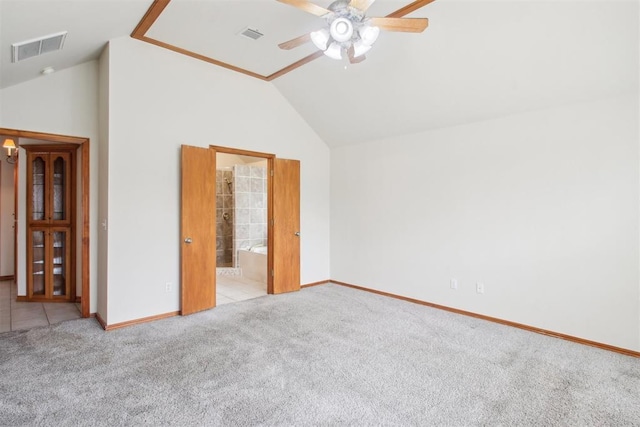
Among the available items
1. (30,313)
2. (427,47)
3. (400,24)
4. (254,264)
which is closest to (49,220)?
(30,313)

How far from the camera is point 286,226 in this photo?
499cm

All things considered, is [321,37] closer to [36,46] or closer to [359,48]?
[359,48]

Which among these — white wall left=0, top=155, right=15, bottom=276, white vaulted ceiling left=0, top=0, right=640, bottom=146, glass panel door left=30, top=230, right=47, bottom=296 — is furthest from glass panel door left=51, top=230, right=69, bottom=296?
white vaulted ceiling left=0, top=0, right=640, bottom=146

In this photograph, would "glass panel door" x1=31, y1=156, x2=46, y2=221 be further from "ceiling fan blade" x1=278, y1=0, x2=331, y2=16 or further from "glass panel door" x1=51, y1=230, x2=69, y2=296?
"ceiling fan blade" x1=278, y1=0, x2=331, y2=16

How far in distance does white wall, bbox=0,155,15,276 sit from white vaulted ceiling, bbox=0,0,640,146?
3.32 meters

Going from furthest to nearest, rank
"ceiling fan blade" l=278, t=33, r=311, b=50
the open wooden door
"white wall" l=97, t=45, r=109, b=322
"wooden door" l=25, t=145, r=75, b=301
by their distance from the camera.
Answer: "wooden door" l=25, t=145, r=75, b=301, the open wooden door, "white wall" l=97, t=45, r=109, b=322, "ceiling fan blade" l=278, t=33, r=311, b=50

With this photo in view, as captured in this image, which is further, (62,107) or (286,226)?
(286,226)

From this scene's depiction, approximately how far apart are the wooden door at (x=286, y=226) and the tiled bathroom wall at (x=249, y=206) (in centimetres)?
224

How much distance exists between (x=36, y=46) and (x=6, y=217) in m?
4.38

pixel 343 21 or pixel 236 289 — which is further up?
pixel 343 21

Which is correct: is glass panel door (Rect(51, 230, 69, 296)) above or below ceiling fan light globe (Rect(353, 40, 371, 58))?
below

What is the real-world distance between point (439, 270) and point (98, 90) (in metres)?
4.57

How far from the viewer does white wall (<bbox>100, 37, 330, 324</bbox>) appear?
3.47m

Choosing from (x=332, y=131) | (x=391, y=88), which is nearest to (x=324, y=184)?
(x=332, y=131)
